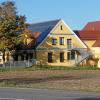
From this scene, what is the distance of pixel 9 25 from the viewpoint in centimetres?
7200

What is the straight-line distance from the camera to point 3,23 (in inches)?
2785

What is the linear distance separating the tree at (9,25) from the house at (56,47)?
6.32 metres

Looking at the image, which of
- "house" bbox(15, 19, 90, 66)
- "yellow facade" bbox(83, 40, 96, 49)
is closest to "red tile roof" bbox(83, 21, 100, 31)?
"yellow facade" bbox(83, 40, 96, 49)

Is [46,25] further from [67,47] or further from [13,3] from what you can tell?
[13,3]

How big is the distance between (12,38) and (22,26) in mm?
3541

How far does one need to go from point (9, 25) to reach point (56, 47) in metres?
11.8

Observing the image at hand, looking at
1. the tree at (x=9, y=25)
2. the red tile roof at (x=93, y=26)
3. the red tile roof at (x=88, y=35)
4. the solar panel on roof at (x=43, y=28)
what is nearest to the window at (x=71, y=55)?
the red tile roof at (x=88, y=35)

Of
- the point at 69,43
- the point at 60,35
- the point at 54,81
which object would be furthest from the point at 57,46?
the point at 54,81

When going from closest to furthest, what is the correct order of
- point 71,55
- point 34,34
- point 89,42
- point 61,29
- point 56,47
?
1. point 56,47
2. point 61,29
3. point 34,34
4. point 71,55
5. point 89,42

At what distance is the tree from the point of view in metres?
70.9

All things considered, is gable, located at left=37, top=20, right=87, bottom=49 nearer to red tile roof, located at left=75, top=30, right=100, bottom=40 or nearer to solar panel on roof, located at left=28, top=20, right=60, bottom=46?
solar panel on roof, located at left=28, top=20, right=60, bottom=46

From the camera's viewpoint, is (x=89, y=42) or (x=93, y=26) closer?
(x=89, y=42)

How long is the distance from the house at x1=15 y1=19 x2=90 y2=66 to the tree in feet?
20.7

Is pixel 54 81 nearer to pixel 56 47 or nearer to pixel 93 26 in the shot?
pixel 56 47
